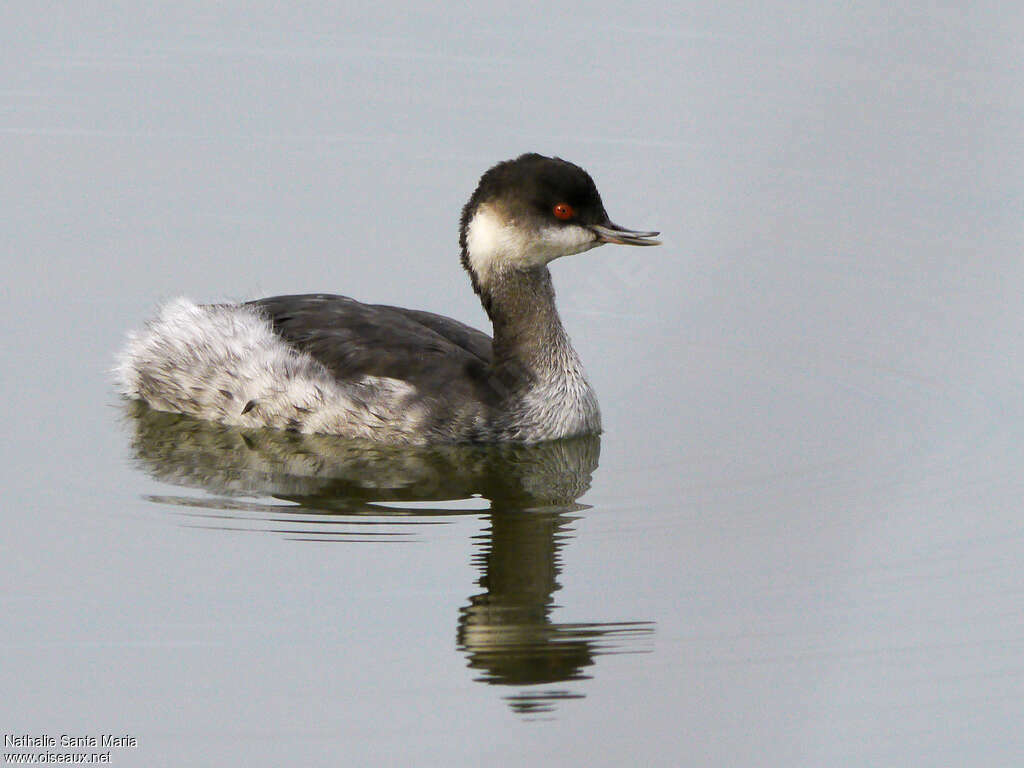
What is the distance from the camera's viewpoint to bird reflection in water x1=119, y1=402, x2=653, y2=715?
7719 mm

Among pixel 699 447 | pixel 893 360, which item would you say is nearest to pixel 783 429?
pixel 699 447

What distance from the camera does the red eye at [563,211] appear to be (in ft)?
32.9

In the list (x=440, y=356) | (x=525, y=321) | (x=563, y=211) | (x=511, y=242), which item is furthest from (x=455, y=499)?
(x=563, y=211)

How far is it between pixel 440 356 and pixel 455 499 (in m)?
1.12

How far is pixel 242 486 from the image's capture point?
9.35 m

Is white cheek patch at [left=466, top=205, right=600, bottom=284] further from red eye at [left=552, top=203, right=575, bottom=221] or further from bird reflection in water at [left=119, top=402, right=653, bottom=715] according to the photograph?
bird reflection in water at [left=119, top=402, right=653, bottom=715]

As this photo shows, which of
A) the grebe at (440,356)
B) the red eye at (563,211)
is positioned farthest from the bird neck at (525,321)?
the red eye at (563,211)

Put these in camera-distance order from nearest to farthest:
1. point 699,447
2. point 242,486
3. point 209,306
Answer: point 242,486 < point 699,447 < point 209,306

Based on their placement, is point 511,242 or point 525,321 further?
point 525,321

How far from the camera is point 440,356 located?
10.1 meters

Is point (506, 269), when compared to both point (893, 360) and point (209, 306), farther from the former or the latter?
point (893, 360)

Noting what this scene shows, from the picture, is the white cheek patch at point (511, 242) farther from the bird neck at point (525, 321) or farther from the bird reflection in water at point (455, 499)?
the bird reflection in water at point (455, 499)

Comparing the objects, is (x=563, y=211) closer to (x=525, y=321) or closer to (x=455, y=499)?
(x=525, y=321)

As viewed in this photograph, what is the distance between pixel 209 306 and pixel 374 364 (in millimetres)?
1254
